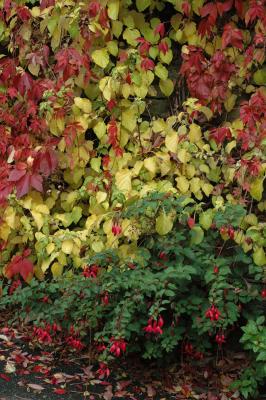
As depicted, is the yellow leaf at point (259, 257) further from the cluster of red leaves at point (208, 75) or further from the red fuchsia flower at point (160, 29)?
the red fuchsia flower at point (160, 29)

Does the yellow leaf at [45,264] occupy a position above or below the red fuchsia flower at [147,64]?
below

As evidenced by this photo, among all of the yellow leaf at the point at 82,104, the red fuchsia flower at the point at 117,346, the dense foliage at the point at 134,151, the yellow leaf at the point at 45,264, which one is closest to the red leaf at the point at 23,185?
the dense foliage at the point at 134,151

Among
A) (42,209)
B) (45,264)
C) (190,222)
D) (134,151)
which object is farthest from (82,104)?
(190,222)

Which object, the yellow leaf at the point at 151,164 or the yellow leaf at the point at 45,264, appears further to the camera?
the yellow leaf at the point at 45,264

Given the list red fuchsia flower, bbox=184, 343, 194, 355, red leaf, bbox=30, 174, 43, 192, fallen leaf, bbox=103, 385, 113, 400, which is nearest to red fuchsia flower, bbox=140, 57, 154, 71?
red leaf, bbox=30, 174, 43, 192

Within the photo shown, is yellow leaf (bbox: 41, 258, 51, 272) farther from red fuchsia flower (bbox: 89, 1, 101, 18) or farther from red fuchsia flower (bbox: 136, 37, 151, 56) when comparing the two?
red fuchsia flower (bbox: 89, 1, 101, 18)

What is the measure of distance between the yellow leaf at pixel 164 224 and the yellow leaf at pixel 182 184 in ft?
1.43

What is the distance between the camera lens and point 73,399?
10.8 ft

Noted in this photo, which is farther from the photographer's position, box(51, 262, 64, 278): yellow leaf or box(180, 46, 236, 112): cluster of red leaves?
box(51, 262, 64, 278): yellow leaf

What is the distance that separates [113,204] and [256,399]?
136 cm

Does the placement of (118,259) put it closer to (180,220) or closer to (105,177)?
(180,220)

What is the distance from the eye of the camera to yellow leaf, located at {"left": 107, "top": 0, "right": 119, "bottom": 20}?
3955 mm

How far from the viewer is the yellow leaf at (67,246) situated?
392 centimetres

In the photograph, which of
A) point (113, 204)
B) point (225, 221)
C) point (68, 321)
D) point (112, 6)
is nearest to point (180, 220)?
point (225, 221)
